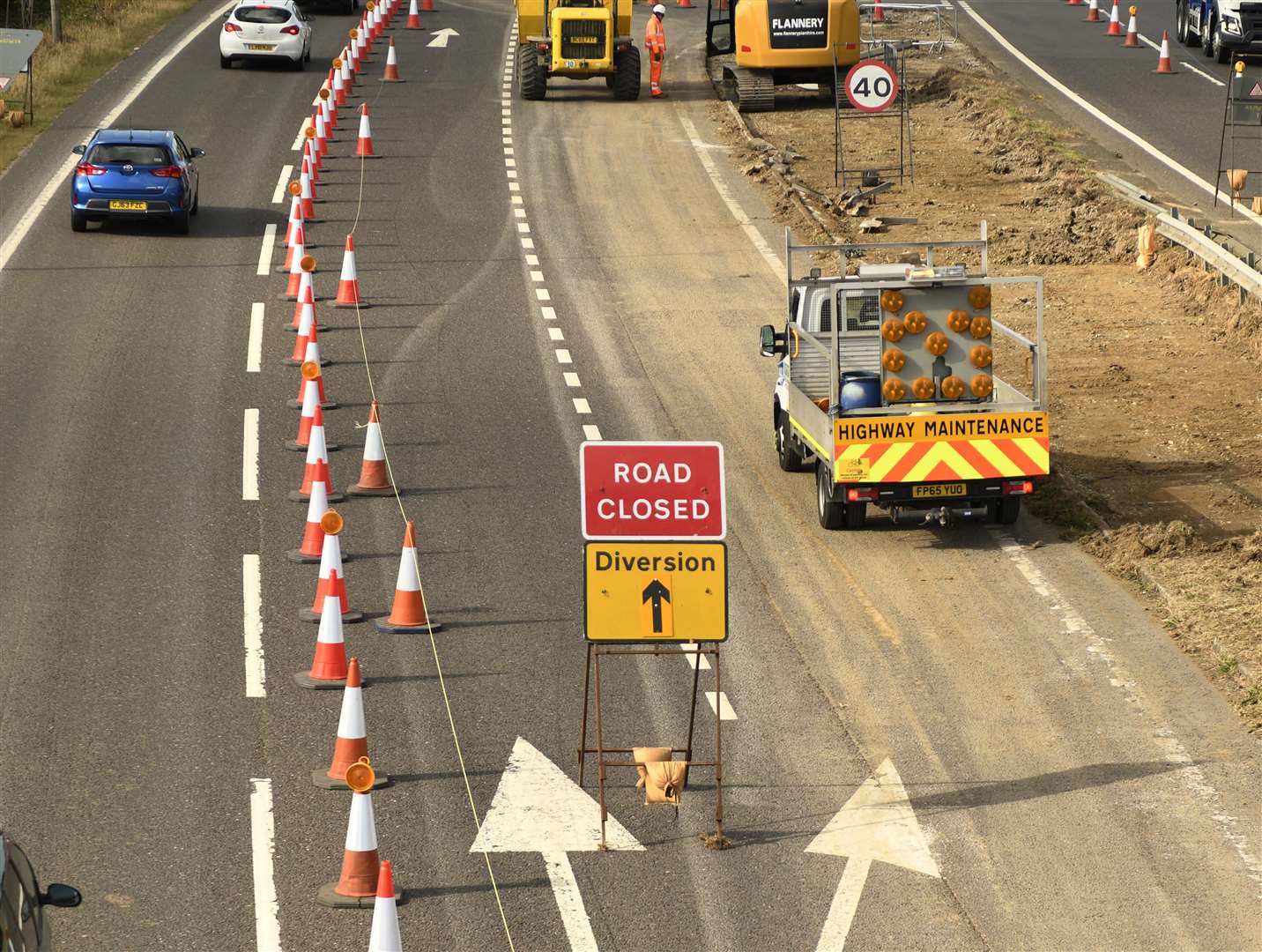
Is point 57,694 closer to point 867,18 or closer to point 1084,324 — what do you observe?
point 1084,324

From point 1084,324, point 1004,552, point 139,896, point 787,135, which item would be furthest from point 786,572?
point 787,135

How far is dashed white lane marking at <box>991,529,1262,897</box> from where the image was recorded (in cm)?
1165

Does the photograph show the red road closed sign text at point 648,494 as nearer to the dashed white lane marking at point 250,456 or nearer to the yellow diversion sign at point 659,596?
the yellow diversion sign at point 659,596

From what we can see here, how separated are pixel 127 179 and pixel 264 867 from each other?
64.4 ft

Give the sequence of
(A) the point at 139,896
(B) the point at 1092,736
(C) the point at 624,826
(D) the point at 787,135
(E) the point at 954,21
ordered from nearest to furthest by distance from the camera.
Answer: (A) the point at 139,896 → (C) the point at 624,826 → (B) the point at 1092,736 → (D) the point at 787,135 → (E) the point at 954,21

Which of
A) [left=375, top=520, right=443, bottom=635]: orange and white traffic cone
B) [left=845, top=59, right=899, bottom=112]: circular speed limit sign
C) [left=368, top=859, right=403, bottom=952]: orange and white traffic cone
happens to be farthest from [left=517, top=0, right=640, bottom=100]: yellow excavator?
[left=368, top=859, right=403, bottom=952]: orange and white traffic cone

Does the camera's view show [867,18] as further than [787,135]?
Yes

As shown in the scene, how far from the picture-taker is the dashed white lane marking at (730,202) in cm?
2888

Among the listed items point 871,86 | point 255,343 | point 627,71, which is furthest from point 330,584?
point 627,71

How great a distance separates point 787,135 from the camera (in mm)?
37500

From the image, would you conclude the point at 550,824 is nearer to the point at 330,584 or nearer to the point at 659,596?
the point at 659,596

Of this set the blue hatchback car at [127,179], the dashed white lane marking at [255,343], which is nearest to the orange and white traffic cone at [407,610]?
the dashed white lane marking at [255,343]

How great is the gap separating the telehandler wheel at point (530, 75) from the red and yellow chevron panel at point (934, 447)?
24.9 m

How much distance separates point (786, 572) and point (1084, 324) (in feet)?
33.5
